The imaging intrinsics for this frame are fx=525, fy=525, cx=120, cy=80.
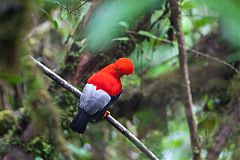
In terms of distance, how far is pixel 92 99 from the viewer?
2.32m

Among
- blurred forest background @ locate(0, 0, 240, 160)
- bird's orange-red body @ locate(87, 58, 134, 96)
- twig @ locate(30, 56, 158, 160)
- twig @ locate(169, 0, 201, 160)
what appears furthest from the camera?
twig @ locate(169, 0, 201, 160)

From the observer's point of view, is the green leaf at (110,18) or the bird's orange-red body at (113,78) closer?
the bird's orange-red body at (113,78)

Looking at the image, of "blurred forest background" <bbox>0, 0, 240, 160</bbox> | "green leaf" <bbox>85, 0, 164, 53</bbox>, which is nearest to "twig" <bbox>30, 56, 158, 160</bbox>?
"blurred forest background" <bbox>0, 0, 240, 160</bbox>

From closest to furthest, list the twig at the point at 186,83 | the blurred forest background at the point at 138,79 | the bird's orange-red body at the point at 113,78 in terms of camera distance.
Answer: the bird's orange-red body at the point at 113,78
the blurred forest background at the point at 138,79
the twig at the point at 186,83

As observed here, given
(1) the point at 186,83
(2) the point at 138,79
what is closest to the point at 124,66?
(1) the point at 186,83

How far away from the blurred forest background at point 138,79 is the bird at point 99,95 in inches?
12.5

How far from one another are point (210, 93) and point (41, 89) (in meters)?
2.55

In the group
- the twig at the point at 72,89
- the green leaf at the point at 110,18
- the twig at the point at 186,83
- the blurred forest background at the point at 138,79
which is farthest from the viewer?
the twig at the point at 186,83

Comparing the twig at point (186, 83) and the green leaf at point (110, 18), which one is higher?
the green leaf at point (110, 18)

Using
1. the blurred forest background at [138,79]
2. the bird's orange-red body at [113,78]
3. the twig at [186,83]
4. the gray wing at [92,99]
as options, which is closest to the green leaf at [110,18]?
the blurred forest background at [138,79]

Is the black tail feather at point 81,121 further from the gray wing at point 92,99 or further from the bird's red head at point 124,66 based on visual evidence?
the bird's red head at point 124,66

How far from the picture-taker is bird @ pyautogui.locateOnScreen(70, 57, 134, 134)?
2320 millimetres

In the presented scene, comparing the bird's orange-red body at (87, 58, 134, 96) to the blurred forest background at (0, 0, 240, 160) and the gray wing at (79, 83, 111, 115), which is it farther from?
the blurred forest background at (0, 0, 240, 160)

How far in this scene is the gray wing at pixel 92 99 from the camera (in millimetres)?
2311
